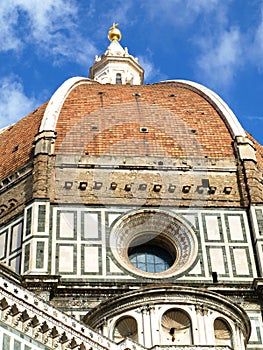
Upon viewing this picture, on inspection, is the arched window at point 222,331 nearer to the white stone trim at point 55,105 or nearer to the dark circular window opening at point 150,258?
the dark circular window opening at point 150,258

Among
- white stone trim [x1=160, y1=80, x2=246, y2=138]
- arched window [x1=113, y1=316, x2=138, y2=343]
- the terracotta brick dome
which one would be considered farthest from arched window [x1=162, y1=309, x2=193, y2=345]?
white stone trim [x1=160, y1=80, x2=246, y2=138]

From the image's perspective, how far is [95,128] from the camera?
1227 inches

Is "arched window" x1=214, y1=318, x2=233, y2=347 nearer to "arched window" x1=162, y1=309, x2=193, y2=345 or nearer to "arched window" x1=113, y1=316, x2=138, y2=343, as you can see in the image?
"arched window" x1=162, y1=309, x2=193, y2=345

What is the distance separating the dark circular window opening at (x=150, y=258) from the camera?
27047mm

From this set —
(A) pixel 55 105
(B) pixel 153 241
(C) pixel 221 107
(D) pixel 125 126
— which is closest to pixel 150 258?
(B) pixel 153 241

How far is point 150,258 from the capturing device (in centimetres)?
2730

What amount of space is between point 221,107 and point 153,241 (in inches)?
292

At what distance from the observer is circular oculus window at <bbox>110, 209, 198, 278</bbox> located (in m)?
26.8

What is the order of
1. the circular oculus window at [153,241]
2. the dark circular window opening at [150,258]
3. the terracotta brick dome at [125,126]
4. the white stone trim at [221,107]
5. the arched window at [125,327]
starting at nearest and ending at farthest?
the arched window at [125,327], the circular oculus window at [153,241], the dark circular window opening at [150,258], the terracotta brick dome at [125,126], the white stone trim at [221,107]

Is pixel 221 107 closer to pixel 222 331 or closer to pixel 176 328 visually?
pixel 222 331

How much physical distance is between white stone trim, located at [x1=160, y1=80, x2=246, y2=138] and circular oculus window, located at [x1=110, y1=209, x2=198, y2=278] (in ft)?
17.1

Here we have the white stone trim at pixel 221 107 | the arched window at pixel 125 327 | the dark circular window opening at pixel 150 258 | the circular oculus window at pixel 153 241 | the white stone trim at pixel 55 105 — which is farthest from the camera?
the white stone trim at pixel 221 107

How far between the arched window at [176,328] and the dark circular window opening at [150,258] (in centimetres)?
399

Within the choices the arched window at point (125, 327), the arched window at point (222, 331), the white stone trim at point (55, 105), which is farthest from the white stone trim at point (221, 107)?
the arched window at point (125, 327)
